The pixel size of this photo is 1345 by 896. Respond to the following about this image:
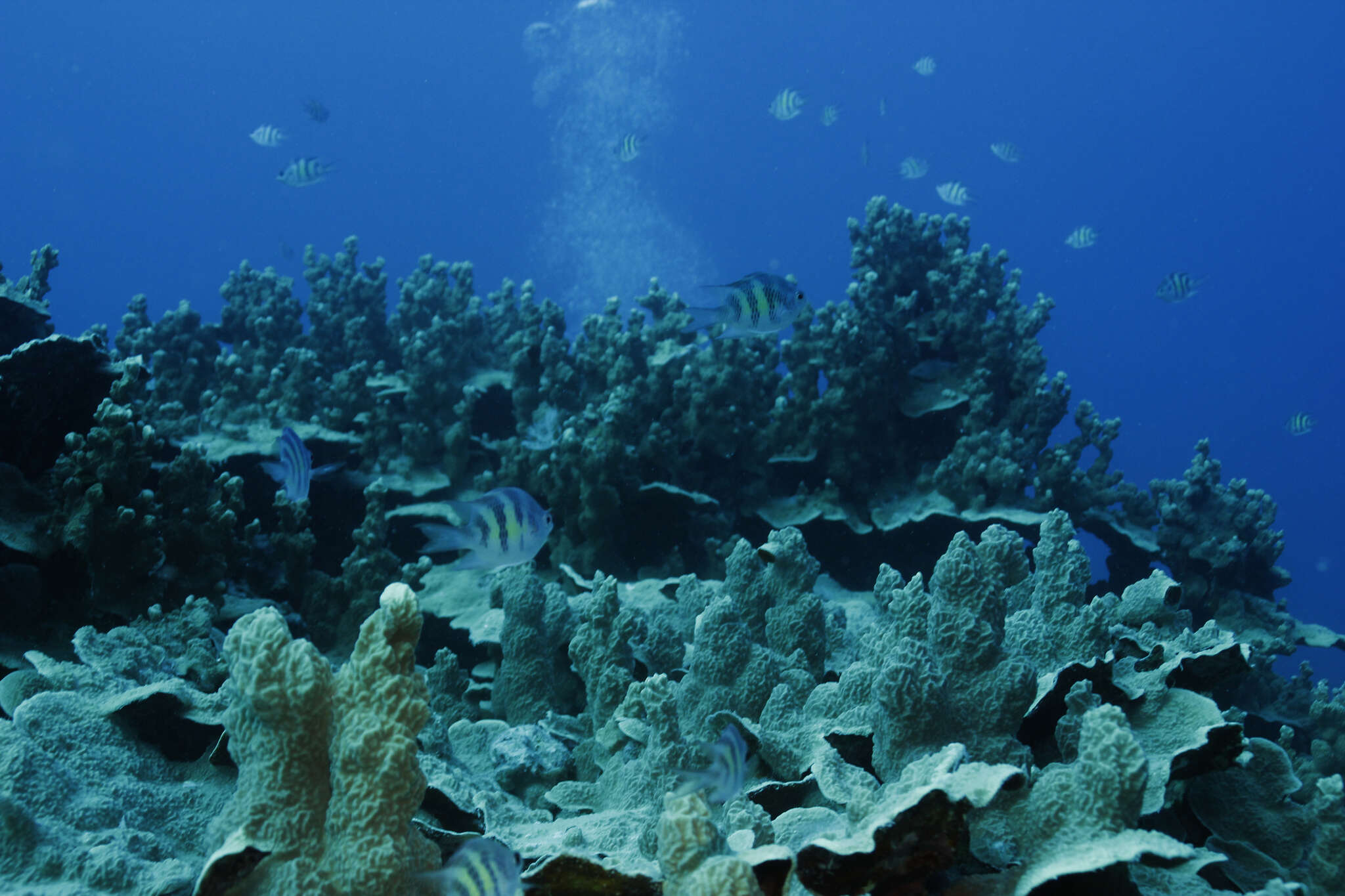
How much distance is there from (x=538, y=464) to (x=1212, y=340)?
12124 cm

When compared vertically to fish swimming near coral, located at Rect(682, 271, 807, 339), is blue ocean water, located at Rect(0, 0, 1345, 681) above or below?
above

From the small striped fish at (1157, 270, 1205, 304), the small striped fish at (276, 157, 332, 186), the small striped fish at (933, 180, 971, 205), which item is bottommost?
the small striped fish at (276, 157, 332, 186)

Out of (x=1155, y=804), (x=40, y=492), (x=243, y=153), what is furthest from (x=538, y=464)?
(x=243, y=153)

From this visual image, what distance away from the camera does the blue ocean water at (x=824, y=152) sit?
89562 millimetres

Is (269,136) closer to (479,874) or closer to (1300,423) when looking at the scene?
(479,874)

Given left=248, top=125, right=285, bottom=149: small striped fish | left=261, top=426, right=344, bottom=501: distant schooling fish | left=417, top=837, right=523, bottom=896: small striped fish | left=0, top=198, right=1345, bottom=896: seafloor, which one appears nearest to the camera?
left=417, top=837, right=523, bottom=896: small striped fish

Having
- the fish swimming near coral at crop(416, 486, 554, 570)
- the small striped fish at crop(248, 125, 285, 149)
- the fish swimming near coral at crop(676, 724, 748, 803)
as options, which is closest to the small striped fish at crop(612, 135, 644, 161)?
the small striped fish at crop(248, 125, 285, 149)

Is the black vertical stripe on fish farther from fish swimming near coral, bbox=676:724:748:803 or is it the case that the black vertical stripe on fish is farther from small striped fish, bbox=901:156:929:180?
small striped fish, bbox=901:156:929:180

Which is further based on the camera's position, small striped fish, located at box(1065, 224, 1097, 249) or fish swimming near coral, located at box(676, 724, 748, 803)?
small striped fish, located at box(1065, 224, 1097, 249)

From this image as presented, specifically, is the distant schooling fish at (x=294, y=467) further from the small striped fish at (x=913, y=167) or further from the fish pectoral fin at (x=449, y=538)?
the small striped fish at (x=913, y=167)

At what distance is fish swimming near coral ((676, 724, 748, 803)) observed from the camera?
189cm

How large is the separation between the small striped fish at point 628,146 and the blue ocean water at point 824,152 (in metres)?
72.2

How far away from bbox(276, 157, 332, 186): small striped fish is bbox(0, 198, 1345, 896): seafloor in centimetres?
100

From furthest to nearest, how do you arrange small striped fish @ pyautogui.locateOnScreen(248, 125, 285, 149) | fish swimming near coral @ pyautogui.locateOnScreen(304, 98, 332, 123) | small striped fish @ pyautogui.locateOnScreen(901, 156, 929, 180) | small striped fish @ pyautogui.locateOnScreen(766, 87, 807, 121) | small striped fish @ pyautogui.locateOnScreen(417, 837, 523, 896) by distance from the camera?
1. fish swimming near coral @ pyautogui.locateOnScreen(304, 98, 332, 123)
2. small striped fish @ pyautogui.locateOnScreen(901, 156, 929, 180)
3. small striped fish @ pyautogui.locateOnScreen(248, 125, 285, 149)
4. small striped fish @ pyautogui.locateOnScreen(766, 87, 807, 121)
5. small striped fish @ pyautogui.locateOnScreen(417, 837, 523, 896)
